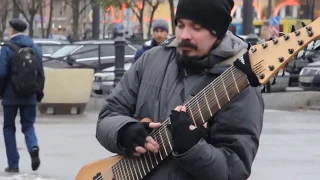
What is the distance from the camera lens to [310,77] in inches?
787

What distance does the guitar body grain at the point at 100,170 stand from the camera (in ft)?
12.3

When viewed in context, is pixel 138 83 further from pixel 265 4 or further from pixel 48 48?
pixel 265 4

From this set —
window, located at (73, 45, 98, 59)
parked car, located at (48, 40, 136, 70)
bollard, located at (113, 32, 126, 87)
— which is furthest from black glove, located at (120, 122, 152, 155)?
window, located at (73, 45, 98, 59)

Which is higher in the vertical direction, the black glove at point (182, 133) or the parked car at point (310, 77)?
the black glove at point (182, 133)

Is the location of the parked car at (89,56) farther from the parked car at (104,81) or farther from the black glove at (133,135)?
the black glove at (133,135)


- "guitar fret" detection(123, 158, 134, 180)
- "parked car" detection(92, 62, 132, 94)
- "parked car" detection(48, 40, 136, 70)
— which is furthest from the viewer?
"parked car" detection(48, 40, 136, 70)

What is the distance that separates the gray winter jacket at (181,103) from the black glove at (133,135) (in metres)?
0.04

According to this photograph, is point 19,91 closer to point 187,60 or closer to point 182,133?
point 187,60

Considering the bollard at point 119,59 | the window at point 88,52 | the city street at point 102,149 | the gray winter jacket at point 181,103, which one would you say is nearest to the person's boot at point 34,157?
the city street at point 102,149

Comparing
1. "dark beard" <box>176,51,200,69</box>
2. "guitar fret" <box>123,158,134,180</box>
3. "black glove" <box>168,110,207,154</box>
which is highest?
"dark beard" <box>176,51,200,69</box>

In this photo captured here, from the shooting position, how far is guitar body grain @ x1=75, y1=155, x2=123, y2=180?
3740 mm

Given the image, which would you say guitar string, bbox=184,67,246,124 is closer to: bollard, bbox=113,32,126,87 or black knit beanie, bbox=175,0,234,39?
black knit beanie, bbox=175,0,234,39

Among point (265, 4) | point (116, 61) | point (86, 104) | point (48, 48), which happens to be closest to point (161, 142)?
point (86, 104)

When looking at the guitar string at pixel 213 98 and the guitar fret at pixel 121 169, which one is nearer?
the guitar string at pixel 213 98
